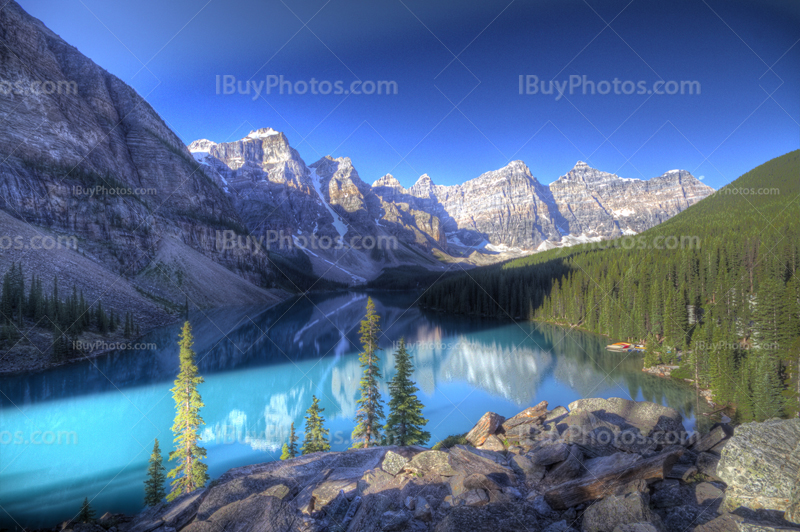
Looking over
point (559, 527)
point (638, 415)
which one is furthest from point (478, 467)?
point (638, 415)

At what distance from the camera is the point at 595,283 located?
58.9 metres

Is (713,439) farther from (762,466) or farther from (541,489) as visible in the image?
(541,489)

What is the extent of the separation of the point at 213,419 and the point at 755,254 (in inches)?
2451

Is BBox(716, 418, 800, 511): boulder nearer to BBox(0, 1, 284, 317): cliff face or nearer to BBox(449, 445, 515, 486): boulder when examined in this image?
BBox(449, 445, 515, 486): boulder

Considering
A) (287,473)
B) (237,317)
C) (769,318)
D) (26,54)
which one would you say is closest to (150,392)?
(287,473)

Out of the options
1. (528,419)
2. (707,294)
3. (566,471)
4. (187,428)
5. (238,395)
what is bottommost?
(238,395)

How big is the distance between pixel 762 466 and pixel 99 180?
335 feet

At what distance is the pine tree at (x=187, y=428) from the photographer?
14203 mm

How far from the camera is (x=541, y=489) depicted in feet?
28.7

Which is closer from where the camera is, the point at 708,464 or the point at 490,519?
the point at 490,519

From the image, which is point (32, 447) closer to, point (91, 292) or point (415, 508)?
point (415, 508)

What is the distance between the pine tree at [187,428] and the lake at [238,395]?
124 inches

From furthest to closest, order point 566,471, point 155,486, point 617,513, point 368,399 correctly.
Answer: point 368,399 < point 155,486 < point 566,471 < point 617,513

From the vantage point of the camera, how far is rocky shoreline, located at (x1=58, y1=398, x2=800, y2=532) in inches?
240
